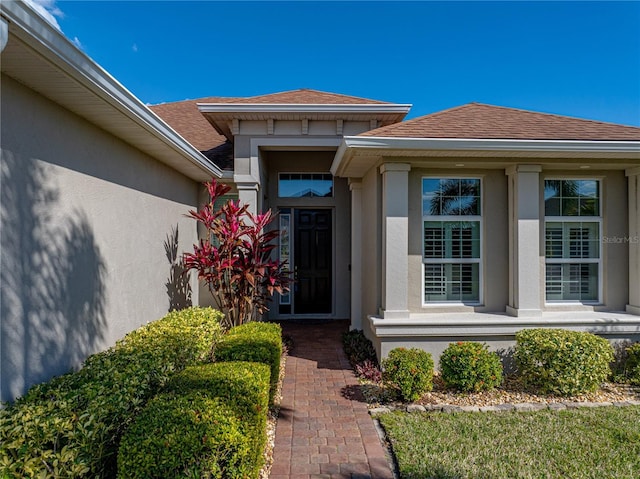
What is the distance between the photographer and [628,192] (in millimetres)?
5652

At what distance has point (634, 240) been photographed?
5559 mm

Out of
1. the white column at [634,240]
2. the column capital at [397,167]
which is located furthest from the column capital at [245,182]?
the white column at [634,240]

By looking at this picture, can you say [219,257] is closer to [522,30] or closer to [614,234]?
[614,234]

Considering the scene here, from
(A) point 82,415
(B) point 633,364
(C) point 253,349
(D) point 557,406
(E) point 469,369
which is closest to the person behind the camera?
(A) point 82,415

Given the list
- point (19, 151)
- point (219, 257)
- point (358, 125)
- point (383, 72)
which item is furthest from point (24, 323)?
point (383, 72)

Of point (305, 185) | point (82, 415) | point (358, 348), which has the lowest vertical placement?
point (358, 348)

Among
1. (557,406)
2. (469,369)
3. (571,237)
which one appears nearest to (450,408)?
(469,369)

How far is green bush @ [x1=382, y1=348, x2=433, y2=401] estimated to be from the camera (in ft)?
13.9

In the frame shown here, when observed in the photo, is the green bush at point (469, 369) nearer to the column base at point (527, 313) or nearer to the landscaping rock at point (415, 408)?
the landscaping rock at point (415, 408)

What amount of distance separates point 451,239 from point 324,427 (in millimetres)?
3362

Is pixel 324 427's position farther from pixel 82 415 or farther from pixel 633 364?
pixel 633 364

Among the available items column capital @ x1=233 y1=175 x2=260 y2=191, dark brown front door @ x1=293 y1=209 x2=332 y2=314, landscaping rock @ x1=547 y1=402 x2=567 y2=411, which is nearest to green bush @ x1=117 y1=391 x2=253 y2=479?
landscaping rock @ x1=547 y1=402 x2=567 y2=411

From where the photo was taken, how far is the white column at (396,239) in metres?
5.21

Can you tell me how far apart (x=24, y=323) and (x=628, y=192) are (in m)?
7.79
